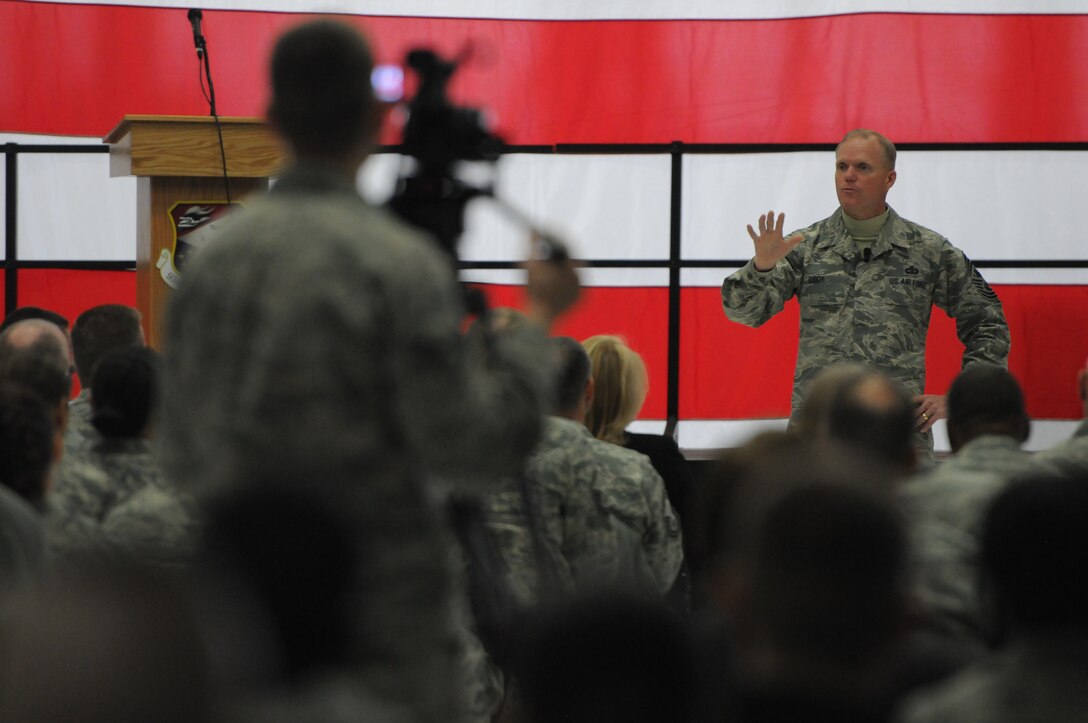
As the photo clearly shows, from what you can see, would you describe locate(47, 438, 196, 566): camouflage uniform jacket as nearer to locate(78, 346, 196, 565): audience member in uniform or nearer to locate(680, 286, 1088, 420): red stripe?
locate(78, 346, 196, 565): audience member in uniform

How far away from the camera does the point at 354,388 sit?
1507 mm

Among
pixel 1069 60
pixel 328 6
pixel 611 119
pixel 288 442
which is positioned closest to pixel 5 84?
pixel 328 6

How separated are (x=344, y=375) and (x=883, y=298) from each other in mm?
3109

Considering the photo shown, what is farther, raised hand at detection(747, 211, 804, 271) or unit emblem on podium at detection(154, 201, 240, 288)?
raised hand at detection(747, 211, 804, 271)

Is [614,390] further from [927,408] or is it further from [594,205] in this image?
[594,205]

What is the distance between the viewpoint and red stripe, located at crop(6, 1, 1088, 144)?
5.51 meters

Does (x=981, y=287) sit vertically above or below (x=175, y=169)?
below

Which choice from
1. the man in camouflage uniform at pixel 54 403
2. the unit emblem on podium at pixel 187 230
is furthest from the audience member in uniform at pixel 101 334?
the unit emblem on podium at pixel 187 230

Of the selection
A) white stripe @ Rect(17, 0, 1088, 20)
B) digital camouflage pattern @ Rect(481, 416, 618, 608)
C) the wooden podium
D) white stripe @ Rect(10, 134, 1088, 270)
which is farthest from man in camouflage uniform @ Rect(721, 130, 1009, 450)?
digital camouflage pattern @ Rect(481, 416, 618, 608)

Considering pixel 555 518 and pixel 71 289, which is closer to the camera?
pixel 555 518

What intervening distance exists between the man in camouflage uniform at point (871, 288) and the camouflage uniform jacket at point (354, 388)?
2.82 metres

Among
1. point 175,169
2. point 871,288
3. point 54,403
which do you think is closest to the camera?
point 54,403

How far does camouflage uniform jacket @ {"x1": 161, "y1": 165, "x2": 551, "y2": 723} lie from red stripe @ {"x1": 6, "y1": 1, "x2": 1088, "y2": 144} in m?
4.14

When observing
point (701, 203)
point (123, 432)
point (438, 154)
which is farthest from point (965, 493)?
point (701, 203)
